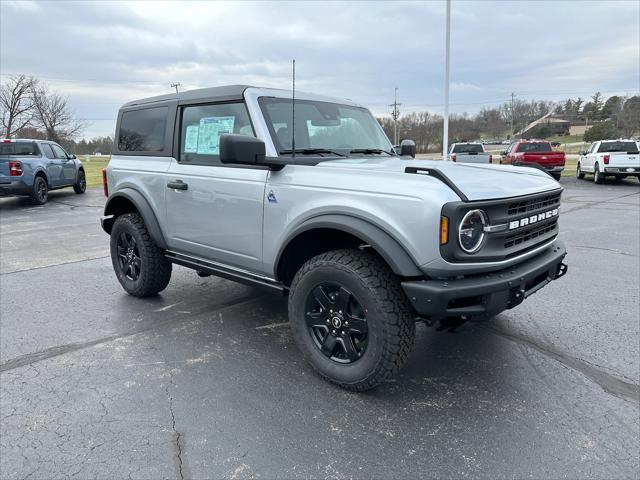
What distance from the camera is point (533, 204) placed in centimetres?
323

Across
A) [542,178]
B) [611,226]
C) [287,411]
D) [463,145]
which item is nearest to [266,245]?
[287,411]

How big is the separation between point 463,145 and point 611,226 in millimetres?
14190

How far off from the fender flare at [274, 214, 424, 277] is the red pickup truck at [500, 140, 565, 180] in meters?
20.0

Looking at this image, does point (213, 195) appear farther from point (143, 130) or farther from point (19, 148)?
point (19, 148)

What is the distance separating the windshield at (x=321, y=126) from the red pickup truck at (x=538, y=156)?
18.4m

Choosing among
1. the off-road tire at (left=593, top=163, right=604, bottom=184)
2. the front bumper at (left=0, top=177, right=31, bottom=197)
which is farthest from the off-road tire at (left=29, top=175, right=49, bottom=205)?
the off-road tire at (left=593, top=163, right=604, bottom=184)

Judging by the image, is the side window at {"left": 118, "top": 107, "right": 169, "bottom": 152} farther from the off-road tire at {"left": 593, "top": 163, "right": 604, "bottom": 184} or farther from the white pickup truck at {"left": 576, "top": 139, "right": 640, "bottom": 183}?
the off-road tire at {"left": 593, "top": 163, "right": 604, "bottom": 184}

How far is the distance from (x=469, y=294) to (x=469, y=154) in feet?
59.4

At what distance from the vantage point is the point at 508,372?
11.1 ft

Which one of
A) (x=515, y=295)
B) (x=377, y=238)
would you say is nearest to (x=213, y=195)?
(x=377, y=238)

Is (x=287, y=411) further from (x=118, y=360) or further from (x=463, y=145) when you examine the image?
(x=463, y=145)

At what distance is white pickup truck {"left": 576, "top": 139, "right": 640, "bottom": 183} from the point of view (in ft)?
62.6

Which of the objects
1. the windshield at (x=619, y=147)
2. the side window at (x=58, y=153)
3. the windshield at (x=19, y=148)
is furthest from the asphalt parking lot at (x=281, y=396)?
the windshield at (x=619, y=147)

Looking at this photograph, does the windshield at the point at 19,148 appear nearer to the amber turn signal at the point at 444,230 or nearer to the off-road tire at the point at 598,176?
the amber turn signal at the point at 444,230
